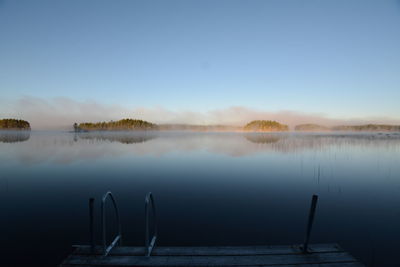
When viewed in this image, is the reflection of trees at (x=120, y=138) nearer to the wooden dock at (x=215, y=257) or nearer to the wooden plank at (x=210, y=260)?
the wooden dock at (x=215, y=257)

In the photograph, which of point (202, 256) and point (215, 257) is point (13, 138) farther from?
point (215, 257)

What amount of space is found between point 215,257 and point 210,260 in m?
0.21

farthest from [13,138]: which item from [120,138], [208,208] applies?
[208,208]

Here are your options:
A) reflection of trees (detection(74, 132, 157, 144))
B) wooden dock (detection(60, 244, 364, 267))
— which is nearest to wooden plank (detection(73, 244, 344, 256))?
wooden dock (detection(60, 244, 364, 267))

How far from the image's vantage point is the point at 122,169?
2158cm

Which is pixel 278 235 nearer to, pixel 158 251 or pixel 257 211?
pixel 257 211

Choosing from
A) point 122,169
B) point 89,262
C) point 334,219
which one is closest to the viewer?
point 89,262

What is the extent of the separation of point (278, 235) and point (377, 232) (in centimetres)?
460

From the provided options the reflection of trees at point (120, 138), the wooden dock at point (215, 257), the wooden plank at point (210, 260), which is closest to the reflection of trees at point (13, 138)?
the reflection of trees at point (120, 138)

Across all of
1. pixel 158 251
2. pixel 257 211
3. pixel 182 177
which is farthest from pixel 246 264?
pixel 182 177

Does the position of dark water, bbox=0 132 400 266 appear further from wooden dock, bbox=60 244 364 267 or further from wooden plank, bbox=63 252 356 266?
wooden plank, bbox=63 252 356 266

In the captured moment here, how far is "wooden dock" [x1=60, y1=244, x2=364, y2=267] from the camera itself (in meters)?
5.68

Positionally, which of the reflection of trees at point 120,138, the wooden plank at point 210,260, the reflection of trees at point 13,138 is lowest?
the reflection of trees at point 120,138

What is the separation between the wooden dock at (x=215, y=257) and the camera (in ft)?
18.6
